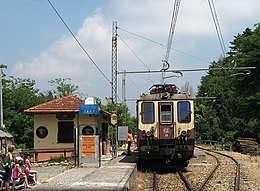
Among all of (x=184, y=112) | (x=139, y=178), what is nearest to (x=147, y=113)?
(x=184, y=112)

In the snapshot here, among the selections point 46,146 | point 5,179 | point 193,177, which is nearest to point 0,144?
point 46,146

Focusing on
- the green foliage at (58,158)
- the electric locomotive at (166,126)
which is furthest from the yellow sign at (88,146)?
the green foliage at (58,158)

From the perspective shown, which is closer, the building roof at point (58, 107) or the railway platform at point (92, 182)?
the railway platform at point (92, 182)

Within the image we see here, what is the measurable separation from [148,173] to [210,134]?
173 feet

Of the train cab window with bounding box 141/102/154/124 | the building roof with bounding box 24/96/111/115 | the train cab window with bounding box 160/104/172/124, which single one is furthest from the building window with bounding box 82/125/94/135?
the train cab window with bounding box 160/104/172/124

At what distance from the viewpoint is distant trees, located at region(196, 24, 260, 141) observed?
40.8 metres

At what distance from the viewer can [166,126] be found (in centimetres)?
2036

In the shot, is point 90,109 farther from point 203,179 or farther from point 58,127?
point 58,127

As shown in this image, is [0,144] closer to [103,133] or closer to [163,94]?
[103,133]

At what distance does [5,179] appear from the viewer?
506 inches

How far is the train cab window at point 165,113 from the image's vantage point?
67.2 ft

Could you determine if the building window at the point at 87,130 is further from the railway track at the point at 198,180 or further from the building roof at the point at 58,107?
the railway track at the point at 198,180

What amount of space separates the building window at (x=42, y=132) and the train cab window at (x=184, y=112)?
11.8m

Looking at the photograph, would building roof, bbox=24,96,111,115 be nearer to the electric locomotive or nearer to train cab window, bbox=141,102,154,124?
train cab window, bbox=141,102,154,124
